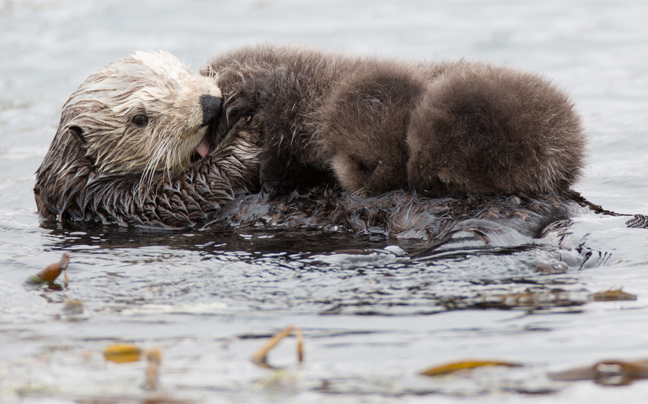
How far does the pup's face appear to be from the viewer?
452 cm

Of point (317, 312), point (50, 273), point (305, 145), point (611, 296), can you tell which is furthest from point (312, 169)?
point (611, 296)

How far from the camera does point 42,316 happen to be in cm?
329

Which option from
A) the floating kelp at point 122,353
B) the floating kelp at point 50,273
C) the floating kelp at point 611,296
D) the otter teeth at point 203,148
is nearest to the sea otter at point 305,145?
the otter teeth at point 203,148

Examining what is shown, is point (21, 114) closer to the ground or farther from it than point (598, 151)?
farther from it

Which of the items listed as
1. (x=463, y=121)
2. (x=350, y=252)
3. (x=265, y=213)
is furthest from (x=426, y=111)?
(x=265, y=213)

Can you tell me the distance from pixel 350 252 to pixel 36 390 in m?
1.78

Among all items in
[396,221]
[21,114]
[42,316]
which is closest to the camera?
[42,316]

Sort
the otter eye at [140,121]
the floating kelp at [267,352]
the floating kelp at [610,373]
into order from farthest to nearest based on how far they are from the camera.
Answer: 1. the otter eye at [140,121]
2. the floating kelp at [267,352]
3. the floating kelp at [610,373]

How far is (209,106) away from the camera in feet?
14.4

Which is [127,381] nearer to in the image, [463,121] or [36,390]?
[36,390]

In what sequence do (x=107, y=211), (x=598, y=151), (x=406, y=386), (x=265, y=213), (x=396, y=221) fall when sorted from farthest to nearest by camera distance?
1. (x=598, y=151)
2. (x=107, y=211)
3. (x=265, y=213)
4. (x=396, y=221)
5. (x=406, y=386)

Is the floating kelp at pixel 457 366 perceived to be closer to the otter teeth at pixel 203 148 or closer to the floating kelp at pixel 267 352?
the floating kelp at pixel 267 352

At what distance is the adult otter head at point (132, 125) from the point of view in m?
4.52

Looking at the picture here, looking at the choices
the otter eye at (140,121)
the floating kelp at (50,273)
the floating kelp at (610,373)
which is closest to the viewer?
the floating kelp at (610,373)
